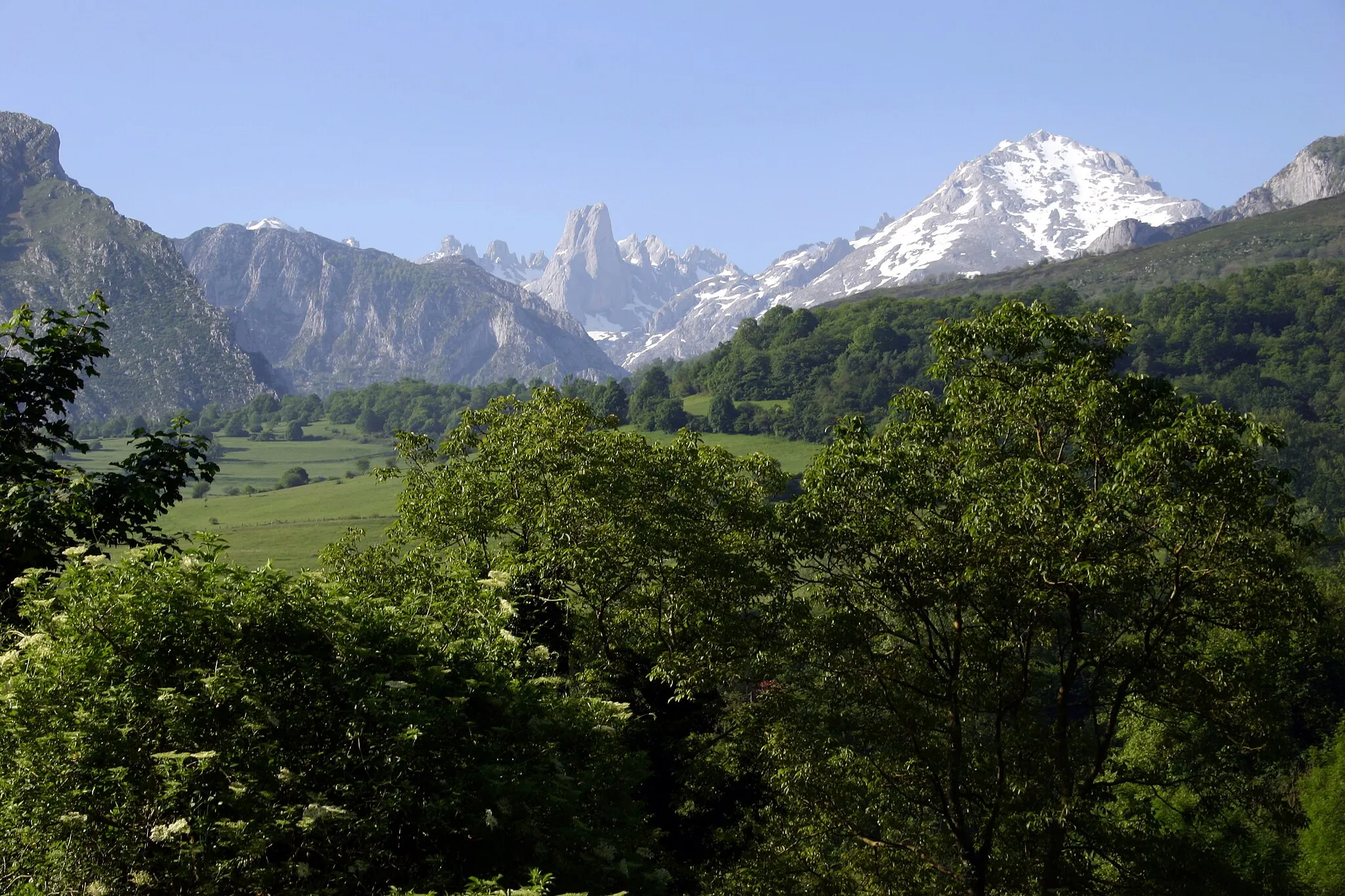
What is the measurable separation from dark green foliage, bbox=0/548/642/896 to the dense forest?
0.04m

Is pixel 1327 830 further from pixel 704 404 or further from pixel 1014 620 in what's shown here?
pixel 704 404

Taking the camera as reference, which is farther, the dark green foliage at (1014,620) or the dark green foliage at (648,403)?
the dark green foliage at (648,403)

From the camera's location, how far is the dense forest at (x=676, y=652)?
10031mm

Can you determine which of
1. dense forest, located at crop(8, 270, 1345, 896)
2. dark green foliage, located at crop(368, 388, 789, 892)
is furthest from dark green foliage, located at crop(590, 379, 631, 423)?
dark green foliage, located at crop(368, 388, 789, 892)

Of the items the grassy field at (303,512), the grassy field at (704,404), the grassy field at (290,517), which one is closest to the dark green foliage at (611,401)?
the grassy field at (704,404)

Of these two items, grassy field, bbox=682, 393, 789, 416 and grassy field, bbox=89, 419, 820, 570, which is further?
grassy field, bbox=682, 393, 789, 416

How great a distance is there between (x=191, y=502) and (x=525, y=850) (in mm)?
159691

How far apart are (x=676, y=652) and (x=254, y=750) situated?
11.9m

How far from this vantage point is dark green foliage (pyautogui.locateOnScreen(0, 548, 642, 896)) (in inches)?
373

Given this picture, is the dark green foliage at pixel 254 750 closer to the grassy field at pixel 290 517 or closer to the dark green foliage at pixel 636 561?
the dark green foliage at pixel 636 561

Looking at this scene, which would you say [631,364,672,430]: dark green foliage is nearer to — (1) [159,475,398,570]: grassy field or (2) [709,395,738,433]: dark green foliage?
(2) [709,395,738,433]: dark green foliage

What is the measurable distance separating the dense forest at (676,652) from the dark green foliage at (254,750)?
0.04 metres

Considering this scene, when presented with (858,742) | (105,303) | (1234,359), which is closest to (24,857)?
(105,303)

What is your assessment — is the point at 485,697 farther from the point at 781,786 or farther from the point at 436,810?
the point at 781,786
